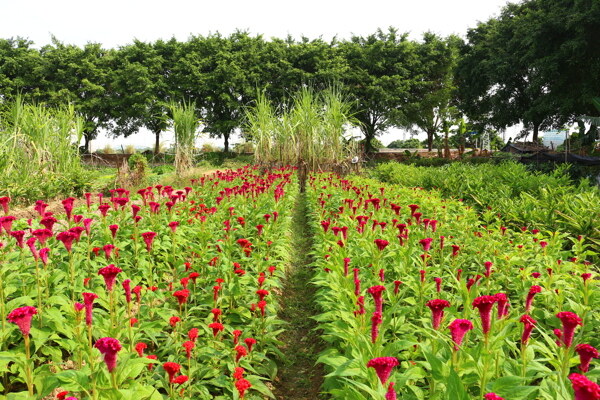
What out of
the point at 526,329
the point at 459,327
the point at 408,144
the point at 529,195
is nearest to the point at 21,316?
the point at 459,327

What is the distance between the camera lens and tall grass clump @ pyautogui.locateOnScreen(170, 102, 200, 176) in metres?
12.3

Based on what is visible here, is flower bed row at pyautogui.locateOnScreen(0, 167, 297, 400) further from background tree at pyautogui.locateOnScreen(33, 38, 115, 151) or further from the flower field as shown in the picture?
background tree at pyautogui.locateOnScreen(33, 38, 115, 151)

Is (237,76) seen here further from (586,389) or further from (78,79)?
(586,389)

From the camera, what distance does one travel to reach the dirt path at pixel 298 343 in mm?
2797

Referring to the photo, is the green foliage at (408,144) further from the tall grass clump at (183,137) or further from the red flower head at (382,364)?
the red flower head at (382,364)

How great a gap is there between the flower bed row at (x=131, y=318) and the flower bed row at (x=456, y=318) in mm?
507

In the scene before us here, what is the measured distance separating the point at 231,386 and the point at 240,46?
110 feet

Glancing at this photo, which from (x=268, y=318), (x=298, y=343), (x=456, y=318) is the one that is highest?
(x=456, y=318)

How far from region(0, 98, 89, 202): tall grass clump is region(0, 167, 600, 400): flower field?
468 centimetres

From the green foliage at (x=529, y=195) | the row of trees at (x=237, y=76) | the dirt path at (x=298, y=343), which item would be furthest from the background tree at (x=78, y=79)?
the dirt path at (x=298, y=343)

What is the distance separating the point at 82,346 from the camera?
6.46 feet

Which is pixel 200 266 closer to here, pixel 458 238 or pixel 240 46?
pixel 458 238

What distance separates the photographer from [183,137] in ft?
41.1

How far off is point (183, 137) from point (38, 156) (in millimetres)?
4651
